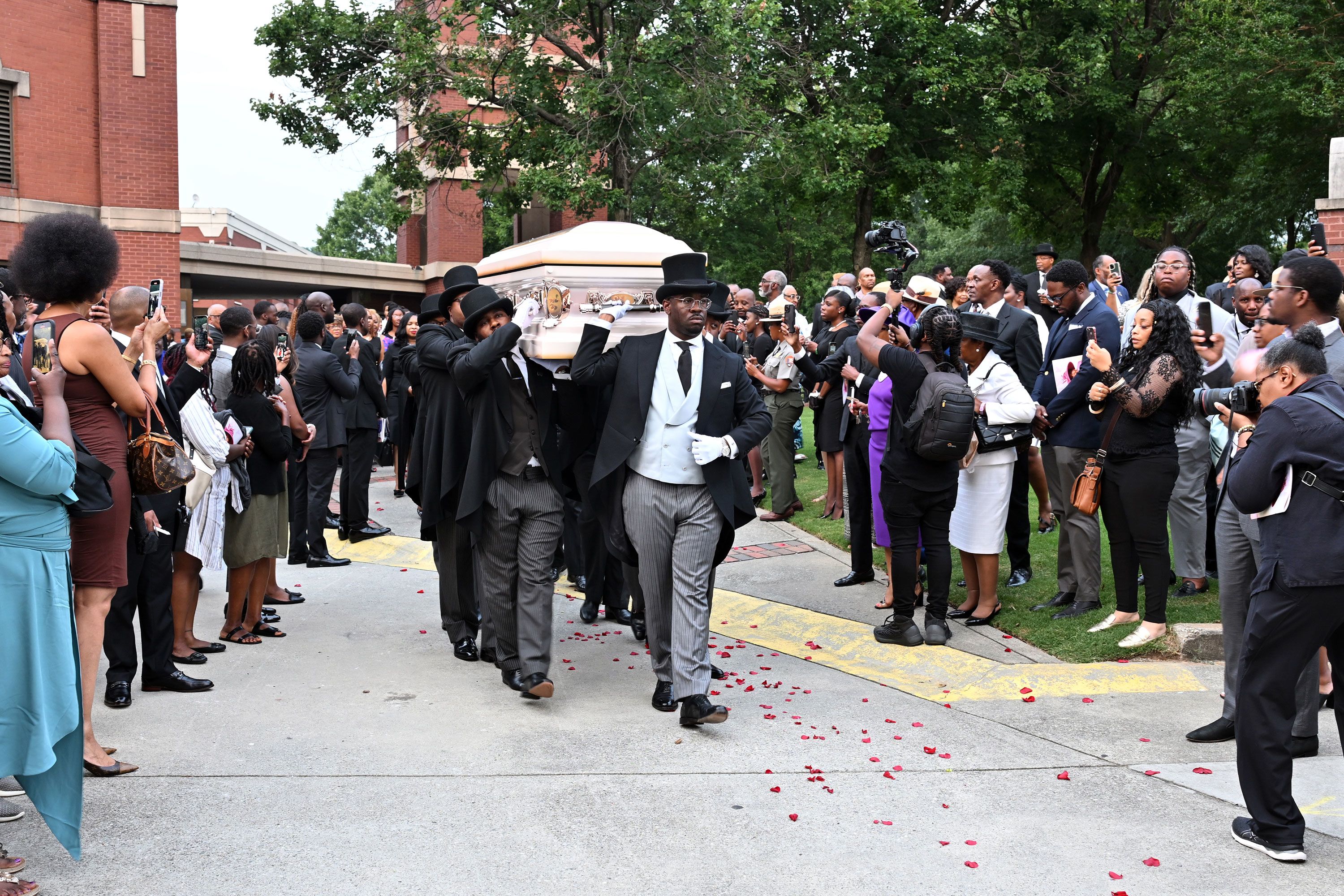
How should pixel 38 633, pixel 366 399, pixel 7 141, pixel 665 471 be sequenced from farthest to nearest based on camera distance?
pixel 7 141, pixel 366 399, pixel 665 471, pixel 38 633

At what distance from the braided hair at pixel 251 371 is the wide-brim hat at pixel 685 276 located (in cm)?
296

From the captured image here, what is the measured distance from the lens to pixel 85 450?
493 centimetres

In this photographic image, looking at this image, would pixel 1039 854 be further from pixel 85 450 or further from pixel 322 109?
pixel 322 109

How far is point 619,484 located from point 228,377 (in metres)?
3.44

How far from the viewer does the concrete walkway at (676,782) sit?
419 cm

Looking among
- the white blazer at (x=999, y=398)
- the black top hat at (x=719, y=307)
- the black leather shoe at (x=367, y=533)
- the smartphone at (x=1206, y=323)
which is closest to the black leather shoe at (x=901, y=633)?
the white blazer at (x=999, y=398)

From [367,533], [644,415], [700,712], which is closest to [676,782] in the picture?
[700,712]

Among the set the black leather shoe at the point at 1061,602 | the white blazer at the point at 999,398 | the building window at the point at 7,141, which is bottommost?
the black leather shoe at the point at 1061,602

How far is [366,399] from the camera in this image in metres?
11.1

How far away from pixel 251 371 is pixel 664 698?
350 cm

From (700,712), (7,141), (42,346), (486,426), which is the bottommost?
(700,712)

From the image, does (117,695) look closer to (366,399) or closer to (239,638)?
(239,638)

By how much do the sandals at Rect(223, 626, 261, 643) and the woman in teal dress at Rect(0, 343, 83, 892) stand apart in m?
3.07

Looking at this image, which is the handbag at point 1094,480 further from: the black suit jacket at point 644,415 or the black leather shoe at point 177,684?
the black leather shoe at point 177,684
